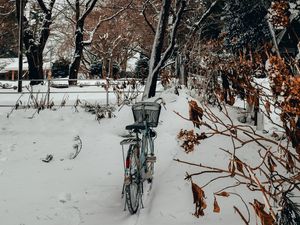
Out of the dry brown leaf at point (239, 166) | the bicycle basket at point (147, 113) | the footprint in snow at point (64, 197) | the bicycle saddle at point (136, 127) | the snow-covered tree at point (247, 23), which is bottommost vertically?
the footprint in snow at point (64, 197)

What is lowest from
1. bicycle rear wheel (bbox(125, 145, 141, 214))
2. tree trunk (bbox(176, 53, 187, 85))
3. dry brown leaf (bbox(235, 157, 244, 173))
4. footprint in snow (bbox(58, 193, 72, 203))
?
footprint in snow (bbox(58, 193, 72, 203))

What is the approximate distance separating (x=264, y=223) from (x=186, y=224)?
263cm

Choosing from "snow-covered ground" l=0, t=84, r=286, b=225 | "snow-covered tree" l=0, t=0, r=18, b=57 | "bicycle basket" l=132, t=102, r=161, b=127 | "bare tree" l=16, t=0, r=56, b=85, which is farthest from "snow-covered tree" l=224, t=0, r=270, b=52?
"snow-covered tree" l=0, t=0, r=18, b=57

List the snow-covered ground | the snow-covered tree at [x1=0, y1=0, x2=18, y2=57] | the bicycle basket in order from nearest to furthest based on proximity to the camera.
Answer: the snow-covered ground
the bicycle basket
the snow-covered tree at [x1=0, y1=0, x2=18, y2=57]

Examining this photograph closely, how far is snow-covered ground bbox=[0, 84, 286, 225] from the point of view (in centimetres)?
491

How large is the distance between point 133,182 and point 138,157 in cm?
45

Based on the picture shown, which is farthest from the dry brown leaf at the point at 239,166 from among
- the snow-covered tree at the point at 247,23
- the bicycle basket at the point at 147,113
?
the snow-covered tree at the point at 247,23

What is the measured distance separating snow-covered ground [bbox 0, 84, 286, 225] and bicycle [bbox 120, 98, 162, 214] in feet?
0.72

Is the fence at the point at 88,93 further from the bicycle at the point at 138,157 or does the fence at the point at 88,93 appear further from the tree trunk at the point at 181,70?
the bicycle at the point at 138,157

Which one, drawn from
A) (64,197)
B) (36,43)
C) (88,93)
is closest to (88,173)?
(64,197)

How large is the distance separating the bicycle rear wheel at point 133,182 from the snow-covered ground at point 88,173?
6.2 inches

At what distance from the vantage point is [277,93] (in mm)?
2361

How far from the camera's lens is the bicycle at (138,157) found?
4.80m

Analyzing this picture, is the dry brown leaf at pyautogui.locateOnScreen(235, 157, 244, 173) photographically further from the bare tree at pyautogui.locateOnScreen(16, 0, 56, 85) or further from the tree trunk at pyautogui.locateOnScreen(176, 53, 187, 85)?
the bare tree at pyautogui.locateOnScreen(16, 0, 56, 85)
